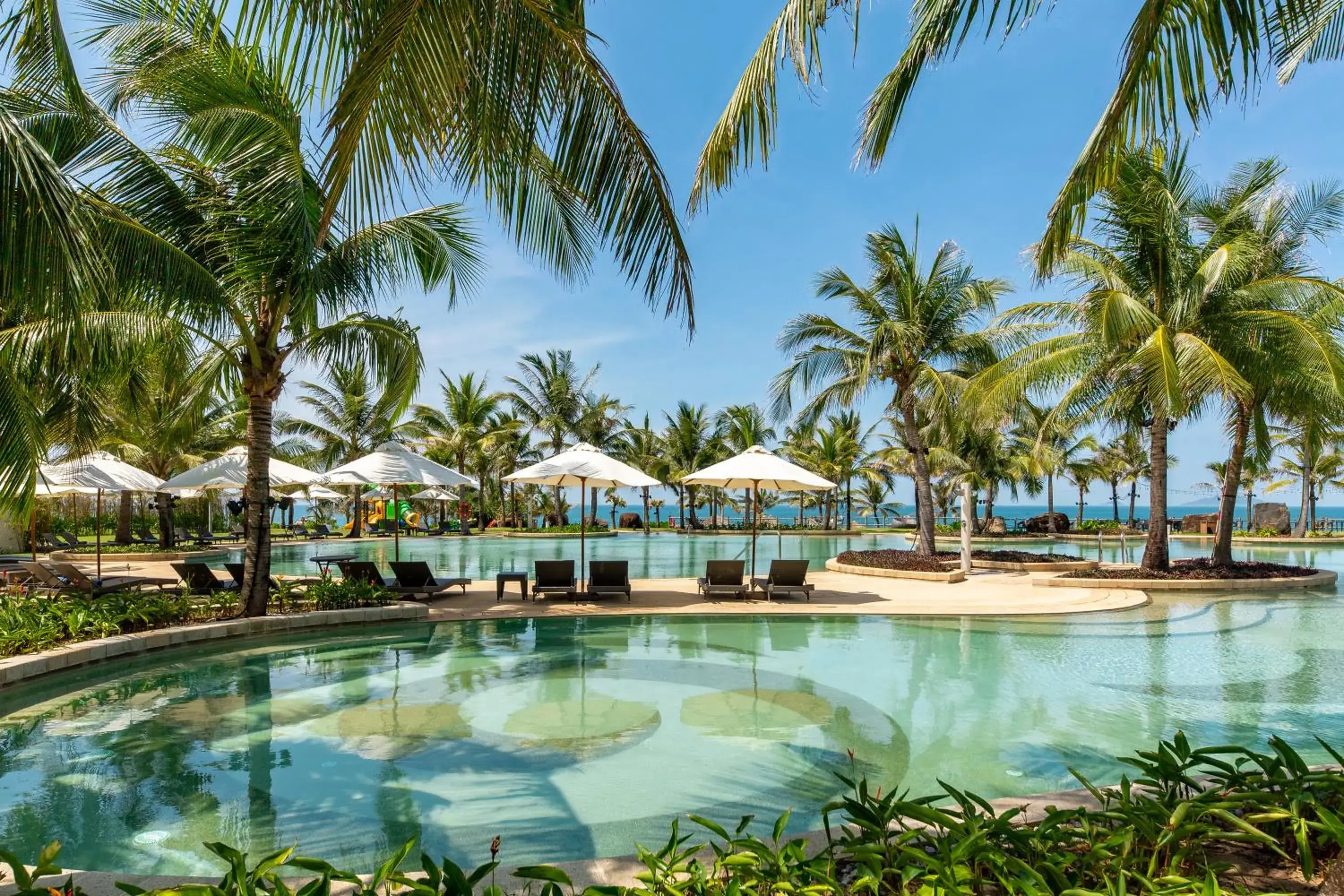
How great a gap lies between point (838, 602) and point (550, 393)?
25427 millimetres

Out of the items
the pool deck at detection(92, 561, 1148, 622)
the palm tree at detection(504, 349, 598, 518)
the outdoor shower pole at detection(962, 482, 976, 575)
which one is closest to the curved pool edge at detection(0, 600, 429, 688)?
the pool deck at detection(92, 561, 1148, 622)

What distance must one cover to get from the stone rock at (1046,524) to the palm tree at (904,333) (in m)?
23.8

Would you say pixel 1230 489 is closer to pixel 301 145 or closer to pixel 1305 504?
pixel 301 145

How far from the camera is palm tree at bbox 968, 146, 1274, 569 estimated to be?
43.2 ft

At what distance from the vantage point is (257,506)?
9758mm

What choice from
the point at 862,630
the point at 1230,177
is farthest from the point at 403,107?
the point at 1230,177

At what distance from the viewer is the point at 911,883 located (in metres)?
2.71

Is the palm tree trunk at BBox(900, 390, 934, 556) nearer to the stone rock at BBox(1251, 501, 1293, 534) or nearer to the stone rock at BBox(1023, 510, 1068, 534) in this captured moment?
the stone rock at BBox(1023, 510, 1068, 534)

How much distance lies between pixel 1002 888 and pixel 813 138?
18.2 ft

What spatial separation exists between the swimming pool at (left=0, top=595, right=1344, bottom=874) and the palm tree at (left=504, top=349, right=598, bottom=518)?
2624cm

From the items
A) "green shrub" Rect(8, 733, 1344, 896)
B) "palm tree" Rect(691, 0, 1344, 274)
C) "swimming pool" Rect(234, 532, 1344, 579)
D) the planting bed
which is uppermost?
"palm tree" Rect(691, 0, 1344, 274)

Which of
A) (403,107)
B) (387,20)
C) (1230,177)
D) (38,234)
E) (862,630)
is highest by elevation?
(1230,177)

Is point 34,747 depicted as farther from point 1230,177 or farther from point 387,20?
point 1230,177

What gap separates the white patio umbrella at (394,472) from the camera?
11875 mm
